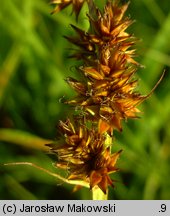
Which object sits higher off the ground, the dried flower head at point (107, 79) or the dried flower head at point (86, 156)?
the dried flower head at point (107, 79)

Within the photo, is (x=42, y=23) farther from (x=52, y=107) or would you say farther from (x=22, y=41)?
(x=52, y=107)

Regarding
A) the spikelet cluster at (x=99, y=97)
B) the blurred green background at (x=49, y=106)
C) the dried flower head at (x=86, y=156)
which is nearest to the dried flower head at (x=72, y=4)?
the spikelet cluster at (x=99, y=97)

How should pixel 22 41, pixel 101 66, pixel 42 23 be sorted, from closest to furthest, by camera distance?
pixel 101 66, pixel 22 41, pixel 42 23

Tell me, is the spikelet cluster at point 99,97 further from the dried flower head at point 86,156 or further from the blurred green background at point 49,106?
the blurred green background at point 49,106

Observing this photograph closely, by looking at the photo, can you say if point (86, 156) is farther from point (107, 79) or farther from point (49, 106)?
point (49, 106)

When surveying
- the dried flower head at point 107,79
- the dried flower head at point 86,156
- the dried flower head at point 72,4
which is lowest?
the dried flower head at point 86,156

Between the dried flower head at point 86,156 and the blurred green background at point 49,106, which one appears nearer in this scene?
the dried flower head at point 86,156

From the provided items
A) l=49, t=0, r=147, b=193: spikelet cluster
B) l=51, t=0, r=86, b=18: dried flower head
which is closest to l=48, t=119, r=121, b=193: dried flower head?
→ l=49, t=0, r=147, b=193: spikelet cluster

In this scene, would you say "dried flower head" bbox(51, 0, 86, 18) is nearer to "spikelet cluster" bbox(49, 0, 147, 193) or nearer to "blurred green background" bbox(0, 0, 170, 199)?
"spikelet cluster" bbox(49, 0, 147, 193)

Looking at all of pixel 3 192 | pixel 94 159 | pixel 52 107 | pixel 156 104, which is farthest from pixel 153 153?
pixel 94 159
